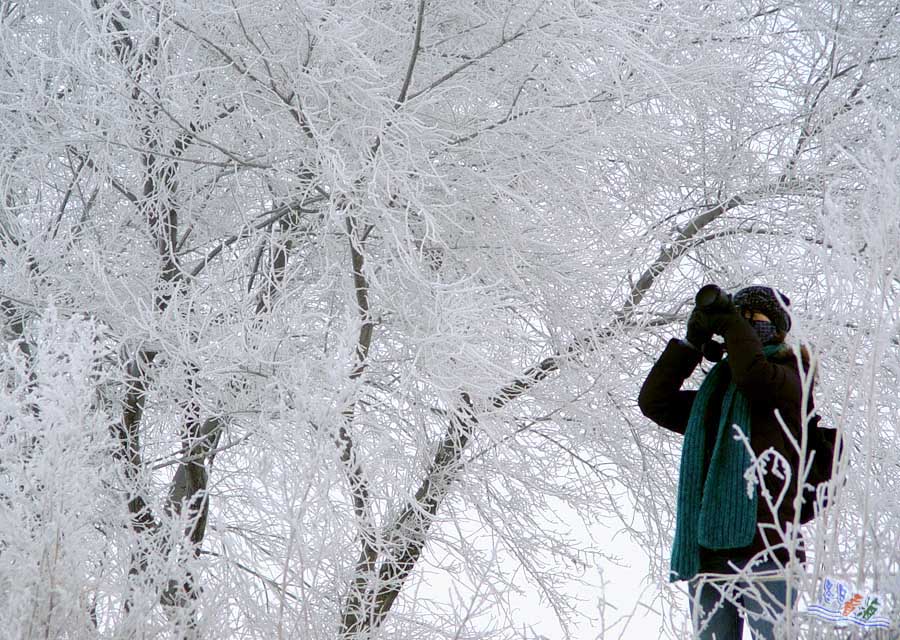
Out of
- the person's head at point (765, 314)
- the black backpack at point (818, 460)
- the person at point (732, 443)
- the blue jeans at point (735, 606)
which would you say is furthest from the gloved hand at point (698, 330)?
the blue jeans at point (735, 606)

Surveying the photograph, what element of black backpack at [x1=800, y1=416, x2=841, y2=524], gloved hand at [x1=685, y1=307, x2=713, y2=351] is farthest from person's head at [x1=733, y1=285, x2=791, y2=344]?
black backpack at [x1=800, y1=416, x2=841, y2=524]

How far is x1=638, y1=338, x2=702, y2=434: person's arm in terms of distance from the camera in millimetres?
3213

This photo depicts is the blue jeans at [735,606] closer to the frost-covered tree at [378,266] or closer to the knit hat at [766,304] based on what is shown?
the frost-covered tree at [378,266]

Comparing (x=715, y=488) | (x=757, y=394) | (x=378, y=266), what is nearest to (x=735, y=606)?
(x=715, y=488)

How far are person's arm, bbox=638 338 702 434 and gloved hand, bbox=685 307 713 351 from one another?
18mm

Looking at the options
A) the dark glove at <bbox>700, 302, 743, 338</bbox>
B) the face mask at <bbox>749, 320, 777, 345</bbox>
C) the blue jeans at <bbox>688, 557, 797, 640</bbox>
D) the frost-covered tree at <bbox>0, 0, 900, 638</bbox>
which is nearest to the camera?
the blue jeans at <bbox>688, 557, 797, 640</bbox>

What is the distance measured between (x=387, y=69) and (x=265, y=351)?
114 cm

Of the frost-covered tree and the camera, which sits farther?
the frost-covered tree

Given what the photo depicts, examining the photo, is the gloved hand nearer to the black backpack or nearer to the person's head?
the person's head

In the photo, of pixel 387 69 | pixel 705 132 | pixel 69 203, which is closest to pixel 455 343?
pixel 387 69

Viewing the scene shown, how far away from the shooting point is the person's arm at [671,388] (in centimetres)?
321

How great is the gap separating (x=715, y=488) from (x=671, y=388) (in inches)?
13.6

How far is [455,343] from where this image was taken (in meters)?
3.69

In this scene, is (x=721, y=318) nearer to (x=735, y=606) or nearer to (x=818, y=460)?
(x=818, y=460)
